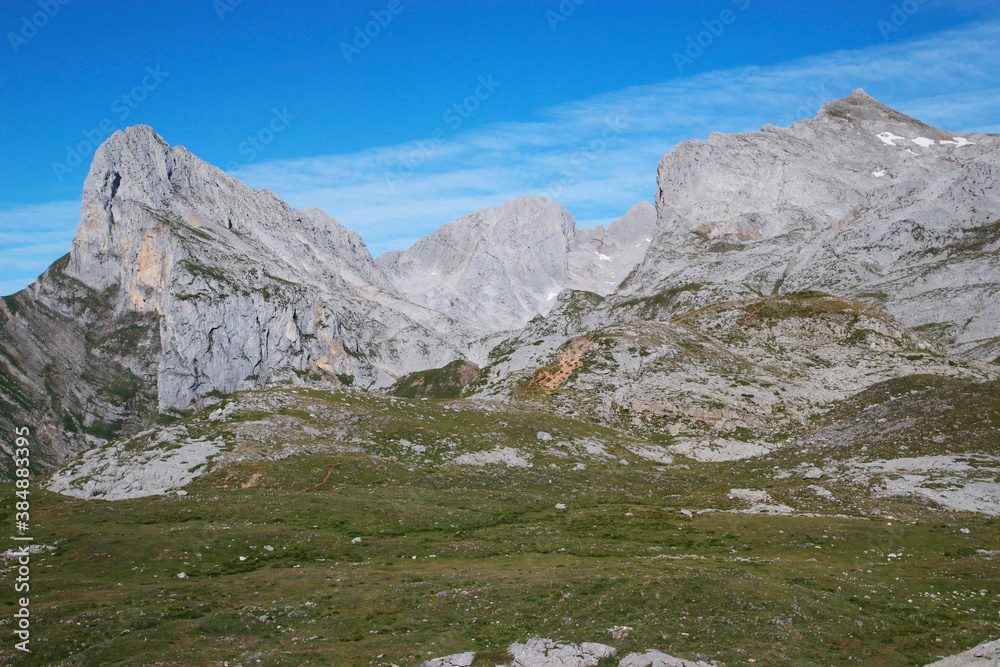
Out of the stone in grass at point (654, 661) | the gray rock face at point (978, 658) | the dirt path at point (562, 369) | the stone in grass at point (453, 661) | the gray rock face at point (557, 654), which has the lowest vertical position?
the gray rock face at point (978, 658)

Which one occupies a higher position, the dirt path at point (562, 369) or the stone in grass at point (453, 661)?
the dirt path at point (562, 369)

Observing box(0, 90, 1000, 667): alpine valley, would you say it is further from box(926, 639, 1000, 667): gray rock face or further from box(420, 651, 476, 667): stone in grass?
box(420, 651, 476, 667): stone in grass

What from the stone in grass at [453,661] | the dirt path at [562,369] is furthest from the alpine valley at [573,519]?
the dirt path at [562,369]

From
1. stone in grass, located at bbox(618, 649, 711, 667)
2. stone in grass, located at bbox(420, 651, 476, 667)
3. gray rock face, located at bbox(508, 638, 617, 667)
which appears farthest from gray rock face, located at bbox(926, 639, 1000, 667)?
stone in grass, located at bbox(420, 651, 476, 667)

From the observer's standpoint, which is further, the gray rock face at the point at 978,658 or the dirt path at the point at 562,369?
the dirt path at the point at 562,369

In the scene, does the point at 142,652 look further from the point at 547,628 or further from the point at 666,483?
the point at 666,483

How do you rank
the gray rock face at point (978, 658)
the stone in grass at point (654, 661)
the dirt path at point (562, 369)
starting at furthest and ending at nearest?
the dirt path at point (562, 369) < the stone in grass at point (654, 661) < the gray rock face at point (978, 658)


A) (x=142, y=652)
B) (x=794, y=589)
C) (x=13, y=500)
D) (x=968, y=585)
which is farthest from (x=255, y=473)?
(x=968, y=585)

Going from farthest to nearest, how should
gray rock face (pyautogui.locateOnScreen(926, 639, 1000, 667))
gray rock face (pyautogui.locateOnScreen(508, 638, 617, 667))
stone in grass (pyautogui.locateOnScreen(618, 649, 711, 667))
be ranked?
gray rock face (pyautogui.locateOnScreen(508, 638, 617, 667)) → stone in grass (pyautogui.locateOnScreen(618, 649, 711, 667)) → gray rock face (pyautogui.locateOnScreen(926, 639, 1000, 667))

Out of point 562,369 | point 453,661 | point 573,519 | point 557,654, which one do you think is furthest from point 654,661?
point 562,369

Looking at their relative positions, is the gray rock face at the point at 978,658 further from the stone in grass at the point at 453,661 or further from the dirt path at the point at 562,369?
the dirt path at the point at 562,369

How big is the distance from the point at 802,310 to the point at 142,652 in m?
110

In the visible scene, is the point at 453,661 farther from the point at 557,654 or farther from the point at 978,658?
the point at 978,658

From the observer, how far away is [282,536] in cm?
4550
